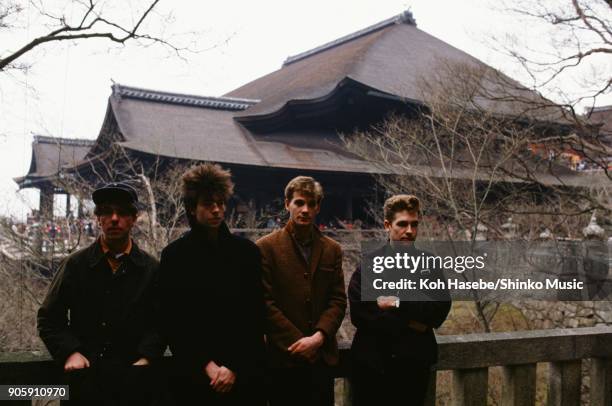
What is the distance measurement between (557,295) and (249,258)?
24.8 feet

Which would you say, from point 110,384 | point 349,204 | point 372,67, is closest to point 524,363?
point 110,384

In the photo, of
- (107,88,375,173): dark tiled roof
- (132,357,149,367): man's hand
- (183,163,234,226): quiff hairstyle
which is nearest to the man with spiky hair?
(183,163,234,226): quiff hairstyle

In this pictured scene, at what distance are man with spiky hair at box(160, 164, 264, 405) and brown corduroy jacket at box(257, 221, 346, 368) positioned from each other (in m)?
0.07

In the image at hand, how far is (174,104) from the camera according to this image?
17859 mm

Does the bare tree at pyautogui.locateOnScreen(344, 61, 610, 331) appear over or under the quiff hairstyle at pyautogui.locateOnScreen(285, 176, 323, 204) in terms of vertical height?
over

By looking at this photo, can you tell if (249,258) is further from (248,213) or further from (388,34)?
(388,34)

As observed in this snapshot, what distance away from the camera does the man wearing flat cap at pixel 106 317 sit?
2.01 meters

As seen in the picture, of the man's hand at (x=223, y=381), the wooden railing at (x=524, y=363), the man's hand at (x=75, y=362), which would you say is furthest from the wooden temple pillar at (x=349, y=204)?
the man's hand at (x=75, y=362)

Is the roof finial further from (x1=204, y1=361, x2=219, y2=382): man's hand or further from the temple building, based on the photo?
(x1=204, y1=361, x2=219, y2=382): man's hand

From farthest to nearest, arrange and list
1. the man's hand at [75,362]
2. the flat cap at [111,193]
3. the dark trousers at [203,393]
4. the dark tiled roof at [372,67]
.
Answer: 1. the dark tiled roof at [372,67]
2. the flat cap at [111,193]
3. the dark trousers at [203,393]
4. the man's hand at [75,362]

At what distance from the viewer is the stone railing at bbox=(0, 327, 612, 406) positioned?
8.02 ft

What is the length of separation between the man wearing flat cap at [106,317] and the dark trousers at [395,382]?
860mm

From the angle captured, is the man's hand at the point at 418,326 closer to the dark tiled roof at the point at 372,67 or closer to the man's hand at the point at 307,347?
the man's hand at the point at 307,347

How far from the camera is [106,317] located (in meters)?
2.07
